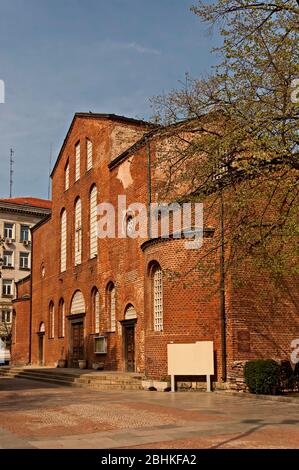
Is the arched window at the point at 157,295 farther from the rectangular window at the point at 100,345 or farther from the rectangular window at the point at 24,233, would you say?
the rectangular window at the point at 24,233

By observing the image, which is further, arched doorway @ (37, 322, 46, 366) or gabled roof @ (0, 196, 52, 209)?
gabled roof @ (0, 196, 52, 209)

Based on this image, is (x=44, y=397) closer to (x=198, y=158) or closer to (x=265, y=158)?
(x=198, y=158)

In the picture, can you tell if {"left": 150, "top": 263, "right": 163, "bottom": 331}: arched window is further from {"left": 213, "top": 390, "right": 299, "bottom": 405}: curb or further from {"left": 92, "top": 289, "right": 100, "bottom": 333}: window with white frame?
{"left": 92, "top": 289, "right": 100, "bottom": 333}: window with white frame

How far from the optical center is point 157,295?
22578 mm

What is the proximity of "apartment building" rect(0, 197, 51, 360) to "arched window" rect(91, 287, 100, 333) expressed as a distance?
34.5 metres

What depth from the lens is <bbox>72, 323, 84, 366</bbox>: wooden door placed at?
109 feet

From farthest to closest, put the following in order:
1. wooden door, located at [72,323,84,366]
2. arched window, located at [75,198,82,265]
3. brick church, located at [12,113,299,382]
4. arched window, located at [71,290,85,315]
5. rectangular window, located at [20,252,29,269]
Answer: rectangular window, located at [20,252,29,269] → arched window, located at [75,198,82,265] → arched window, located at [71,290,85,315] → wooden door, located at [72,323,84,366] → brick church, located at [12,113,299,382]

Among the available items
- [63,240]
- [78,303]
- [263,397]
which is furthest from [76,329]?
[263,397]

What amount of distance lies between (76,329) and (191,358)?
1560 centimetres

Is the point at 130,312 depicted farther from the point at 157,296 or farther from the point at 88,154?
the point at 88,154

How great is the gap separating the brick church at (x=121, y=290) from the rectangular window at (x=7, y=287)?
15.0 metres

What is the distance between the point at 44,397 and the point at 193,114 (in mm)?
9919

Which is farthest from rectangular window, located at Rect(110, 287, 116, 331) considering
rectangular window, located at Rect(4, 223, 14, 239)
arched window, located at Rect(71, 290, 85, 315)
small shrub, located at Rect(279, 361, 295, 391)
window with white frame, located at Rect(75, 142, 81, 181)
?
rectangular window, located at Rect(4, 223, 14, 239)
